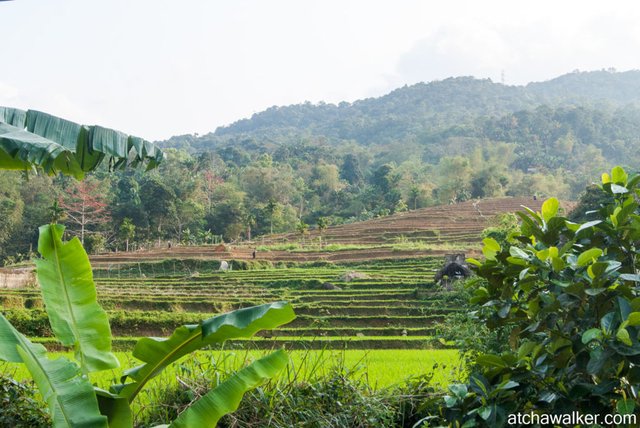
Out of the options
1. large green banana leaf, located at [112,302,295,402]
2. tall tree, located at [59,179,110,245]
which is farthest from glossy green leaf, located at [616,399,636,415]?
tall tree, located at [59,179,110,245]

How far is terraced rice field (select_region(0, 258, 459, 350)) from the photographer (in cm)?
1723

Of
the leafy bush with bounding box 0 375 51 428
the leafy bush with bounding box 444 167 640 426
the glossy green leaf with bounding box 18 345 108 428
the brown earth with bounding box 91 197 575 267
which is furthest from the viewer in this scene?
the brown earth with bounding box 91 197 575 267

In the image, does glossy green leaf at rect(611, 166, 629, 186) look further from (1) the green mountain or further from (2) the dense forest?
(1) the green mountain

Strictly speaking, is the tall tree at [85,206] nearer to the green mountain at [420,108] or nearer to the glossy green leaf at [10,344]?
the glossy green leaf at [10,344]

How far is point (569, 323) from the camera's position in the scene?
2.33m

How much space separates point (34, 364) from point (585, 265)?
78.5 inches

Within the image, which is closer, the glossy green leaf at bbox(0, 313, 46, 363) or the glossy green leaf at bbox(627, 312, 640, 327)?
the glossy green leaf at bbox(627, 312, 640, 327)

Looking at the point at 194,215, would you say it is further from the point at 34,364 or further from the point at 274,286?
the point at 34,364

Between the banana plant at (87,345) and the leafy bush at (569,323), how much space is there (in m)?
0.83

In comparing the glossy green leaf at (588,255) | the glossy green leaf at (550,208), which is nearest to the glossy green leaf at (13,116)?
the glossy green leaf at (550,208)

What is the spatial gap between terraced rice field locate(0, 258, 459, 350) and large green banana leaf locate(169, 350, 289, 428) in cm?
1076

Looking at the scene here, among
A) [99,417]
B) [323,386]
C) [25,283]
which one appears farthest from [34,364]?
[25,283]

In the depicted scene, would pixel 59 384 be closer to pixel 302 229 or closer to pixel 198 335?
pixel 198 335

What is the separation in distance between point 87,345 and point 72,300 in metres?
0.20
